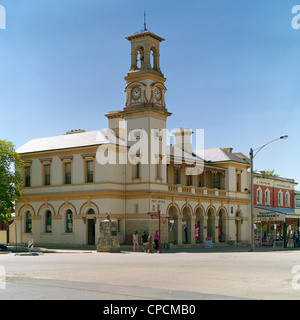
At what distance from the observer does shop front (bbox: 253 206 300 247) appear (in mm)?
52219

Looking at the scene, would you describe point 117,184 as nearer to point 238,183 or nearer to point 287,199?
point 238,183

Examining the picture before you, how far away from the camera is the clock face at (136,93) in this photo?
4688 cm

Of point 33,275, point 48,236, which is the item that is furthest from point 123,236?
point 33,275

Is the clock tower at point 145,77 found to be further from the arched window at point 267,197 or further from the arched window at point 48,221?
the arched window at point 267,197

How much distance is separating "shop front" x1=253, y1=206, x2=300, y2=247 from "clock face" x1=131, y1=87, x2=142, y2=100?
53.4 feet

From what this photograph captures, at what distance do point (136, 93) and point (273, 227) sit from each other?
2314 cm

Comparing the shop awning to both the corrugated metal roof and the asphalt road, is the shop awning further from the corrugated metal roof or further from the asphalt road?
the asphalt road

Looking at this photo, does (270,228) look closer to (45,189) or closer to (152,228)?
(152,228)

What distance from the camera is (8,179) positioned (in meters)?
46.3

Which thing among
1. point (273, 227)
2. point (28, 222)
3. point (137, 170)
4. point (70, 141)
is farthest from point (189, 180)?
point (28, 222)

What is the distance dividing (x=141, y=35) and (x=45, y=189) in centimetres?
1589

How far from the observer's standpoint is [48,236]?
47.2m

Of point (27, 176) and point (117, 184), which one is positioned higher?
point (27, 176)
